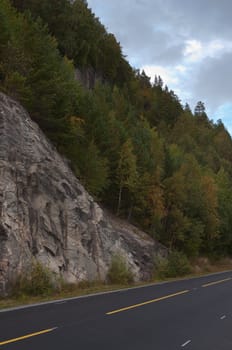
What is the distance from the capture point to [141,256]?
119 feet

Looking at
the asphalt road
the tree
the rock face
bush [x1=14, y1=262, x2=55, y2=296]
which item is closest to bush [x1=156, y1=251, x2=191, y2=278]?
the tree

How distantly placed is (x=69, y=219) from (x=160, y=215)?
64.5 feet

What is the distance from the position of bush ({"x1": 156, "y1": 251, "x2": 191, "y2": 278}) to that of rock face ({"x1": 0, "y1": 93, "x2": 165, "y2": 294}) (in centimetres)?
774

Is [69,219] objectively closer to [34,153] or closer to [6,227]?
[34,153]

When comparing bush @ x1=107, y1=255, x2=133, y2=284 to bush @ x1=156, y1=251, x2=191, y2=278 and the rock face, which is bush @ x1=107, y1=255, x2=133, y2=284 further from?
bush @ x1=156, y1=251, x2=191, y2=278

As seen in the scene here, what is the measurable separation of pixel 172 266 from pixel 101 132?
12671 millimetres

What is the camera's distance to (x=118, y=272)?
1145 inches

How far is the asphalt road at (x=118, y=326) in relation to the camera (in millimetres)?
9844

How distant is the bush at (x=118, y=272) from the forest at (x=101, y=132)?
6300 millimetres

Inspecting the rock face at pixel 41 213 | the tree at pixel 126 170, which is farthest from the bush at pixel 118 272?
the tree at pixel 126 170

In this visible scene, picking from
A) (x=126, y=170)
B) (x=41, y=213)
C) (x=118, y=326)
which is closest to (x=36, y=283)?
(x=41, y=213)

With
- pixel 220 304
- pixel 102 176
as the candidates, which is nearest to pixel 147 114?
pixel 102 176

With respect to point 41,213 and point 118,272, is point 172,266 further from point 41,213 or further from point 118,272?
point 41,213

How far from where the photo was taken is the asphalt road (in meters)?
9.84
